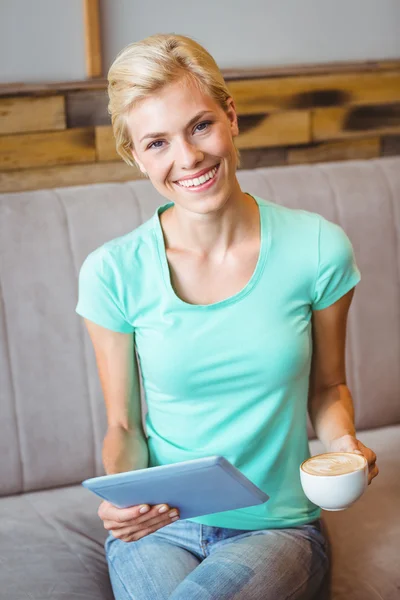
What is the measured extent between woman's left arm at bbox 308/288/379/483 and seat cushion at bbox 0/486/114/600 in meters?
0.48

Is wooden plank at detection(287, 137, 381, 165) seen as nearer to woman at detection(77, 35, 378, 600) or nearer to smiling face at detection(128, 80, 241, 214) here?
woman at detection(77, 35, 378, 600)

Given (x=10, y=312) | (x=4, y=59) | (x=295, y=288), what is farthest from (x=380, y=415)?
(x=4, y=59)

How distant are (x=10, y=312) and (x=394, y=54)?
4.31 feet

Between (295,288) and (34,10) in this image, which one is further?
(34,10)

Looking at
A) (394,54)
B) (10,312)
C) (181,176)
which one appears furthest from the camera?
(394,54)

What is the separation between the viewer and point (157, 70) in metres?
1.28

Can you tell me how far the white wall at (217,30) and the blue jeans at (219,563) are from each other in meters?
1.16

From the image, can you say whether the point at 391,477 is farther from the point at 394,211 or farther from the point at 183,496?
the point at 183,496

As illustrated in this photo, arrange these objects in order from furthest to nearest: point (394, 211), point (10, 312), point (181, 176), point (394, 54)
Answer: point (394, 54) → point (394, 211) → point (10, 312) → point (181, 176)

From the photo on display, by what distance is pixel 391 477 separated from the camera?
1762 millimetres

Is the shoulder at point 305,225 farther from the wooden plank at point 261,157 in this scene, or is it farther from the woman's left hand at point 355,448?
the wooden plank at point 261,157

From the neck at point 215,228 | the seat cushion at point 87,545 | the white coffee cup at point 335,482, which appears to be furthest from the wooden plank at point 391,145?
the white coffee cup at point 335,482

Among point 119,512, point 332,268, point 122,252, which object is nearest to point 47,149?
point 122,252

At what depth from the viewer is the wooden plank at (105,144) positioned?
204cm
